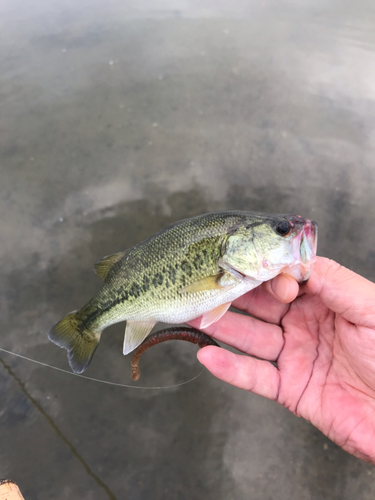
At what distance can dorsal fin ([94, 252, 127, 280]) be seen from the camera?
7.49 feet

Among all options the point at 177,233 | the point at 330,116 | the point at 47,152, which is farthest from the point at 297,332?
the point at 47,152

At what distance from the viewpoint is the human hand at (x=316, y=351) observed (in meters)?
1.87

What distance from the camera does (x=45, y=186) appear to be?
333cm

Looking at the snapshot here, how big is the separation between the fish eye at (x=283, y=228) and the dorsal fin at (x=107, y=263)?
1131mm

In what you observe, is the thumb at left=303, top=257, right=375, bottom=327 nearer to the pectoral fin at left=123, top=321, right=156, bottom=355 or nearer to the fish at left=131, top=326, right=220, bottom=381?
the fish at left=131, top=326, right=220, bottom=381

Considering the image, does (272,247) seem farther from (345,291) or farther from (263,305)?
(263,305)

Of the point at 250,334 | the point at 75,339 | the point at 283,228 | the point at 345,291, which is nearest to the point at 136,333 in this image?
the point at 75,339

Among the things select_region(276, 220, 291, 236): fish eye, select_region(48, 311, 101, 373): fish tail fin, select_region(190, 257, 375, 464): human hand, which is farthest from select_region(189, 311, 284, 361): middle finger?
select_region(48, 311, 101, 373): fish tail fin

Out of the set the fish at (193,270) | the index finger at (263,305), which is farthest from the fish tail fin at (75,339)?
the index finger at (263,305)

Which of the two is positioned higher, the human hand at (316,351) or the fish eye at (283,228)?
the fish eye at (283,228)

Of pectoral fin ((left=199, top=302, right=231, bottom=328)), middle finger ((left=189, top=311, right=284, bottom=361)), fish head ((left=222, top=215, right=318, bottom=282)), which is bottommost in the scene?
middle finger ((left=189, top=311, right=284, bottom=361))

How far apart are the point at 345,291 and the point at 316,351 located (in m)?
0.58

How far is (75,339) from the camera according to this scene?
2.29 metres

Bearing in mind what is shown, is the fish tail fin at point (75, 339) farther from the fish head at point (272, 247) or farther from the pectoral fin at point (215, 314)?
the fish head at point (272, 247)
